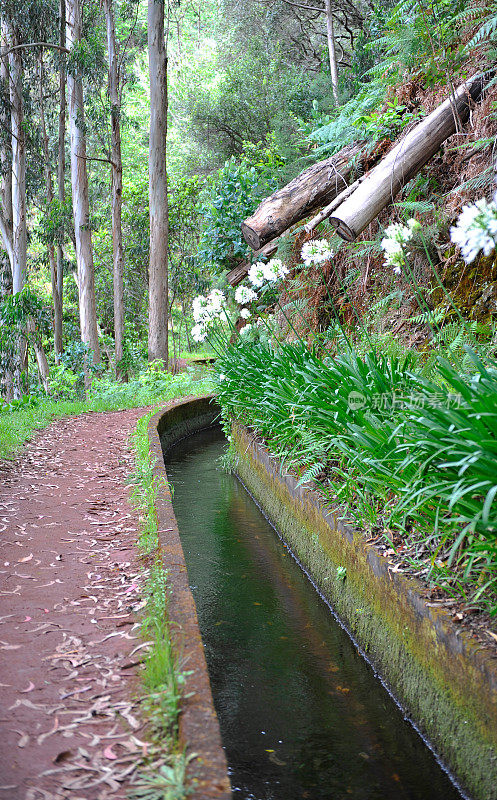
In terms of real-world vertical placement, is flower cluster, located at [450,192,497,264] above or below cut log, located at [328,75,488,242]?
below

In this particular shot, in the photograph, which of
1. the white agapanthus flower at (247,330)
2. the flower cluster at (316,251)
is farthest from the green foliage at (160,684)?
the white agapanthus flower at (247,330)

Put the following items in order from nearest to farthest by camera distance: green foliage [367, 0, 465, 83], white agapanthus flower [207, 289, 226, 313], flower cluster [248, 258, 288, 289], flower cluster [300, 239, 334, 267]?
flower cluster [300, 239, 334, 267] < flower cluster [248, 258, 288, 289] < green foliage [367, 0, 465, 83] < white agapanthus flower [207, 289, 226, 313]

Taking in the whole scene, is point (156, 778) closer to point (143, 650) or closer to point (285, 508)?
point (143, 650)

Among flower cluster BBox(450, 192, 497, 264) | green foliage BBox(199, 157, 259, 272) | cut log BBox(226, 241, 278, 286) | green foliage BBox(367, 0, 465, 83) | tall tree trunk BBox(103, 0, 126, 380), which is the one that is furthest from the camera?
tall tree trunk BBox(103, 0, 126, 380)

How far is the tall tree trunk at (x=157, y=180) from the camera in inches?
500

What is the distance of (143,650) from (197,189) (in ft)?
54.6

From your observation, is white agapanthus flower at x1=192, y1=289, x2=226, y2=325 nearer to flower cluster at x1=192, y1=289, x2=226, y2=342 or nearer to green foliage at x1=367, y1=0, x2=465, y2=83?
flower cluster at x1=192, y1=289, x2=226, y2=342

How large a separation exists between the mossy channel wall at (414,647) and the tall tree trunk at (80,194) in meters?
10.9

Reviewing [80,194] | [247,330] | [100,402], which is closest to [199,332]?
[247,330]

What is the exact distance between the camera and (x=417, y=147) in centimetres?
611

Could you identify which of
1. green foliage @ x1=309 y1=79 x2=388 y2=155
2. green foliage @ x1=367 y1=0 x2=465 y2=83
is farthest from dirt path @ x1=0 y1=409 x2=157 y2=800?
green foliage @ x1=367 y1=0 x2=465 y2=83

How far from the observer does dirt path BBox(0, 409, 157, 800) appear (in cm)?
202

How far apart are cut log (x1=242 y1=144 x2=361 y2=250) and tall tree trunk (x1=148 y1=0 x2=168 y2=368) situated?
20.4 feet

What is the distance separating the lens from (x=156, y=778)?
1877 mm
